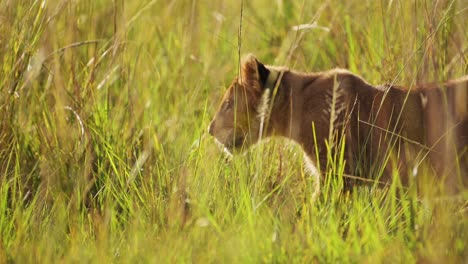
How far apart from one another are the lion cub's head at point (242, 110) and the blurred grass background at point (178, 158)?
0.11 m

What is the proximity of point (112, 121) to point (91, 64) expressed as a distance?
0.51 meters

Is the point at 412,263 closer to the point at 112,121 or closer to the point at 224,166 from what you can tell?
the point at 224,166

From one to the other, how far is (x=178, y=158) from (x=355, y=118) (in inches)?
37.9

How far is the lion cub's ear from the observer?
193 inches

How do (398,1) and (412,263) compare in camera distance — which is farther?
(398,1)

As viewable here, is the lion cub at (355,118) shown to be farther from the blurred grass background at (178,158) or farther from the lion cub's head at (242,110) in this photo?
the blurred grass background at (178,158)

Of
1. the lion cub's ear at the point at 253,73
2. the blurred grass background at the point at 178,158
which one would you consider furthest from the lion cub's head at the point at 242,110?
the blurred grass background at the point at 178,158

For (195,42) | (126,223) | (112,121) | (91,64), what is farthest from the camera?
(195,42)

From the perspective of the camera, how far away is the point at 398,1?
208 inches

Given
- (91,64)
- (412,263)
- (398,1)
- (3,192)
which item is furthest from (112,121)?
(412,263)

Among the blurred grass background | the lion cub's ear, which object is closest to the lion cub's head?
the lion cub's ear

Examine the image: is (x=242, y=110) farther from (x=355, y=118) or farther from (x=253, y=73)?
(x=355, y=118)

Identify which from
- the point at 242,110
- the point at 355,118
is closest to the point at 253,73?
the point at 242,110

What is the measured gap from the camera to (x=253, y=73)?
197 inches
